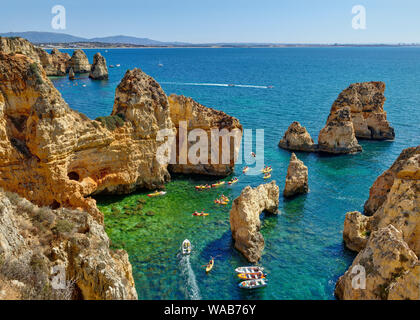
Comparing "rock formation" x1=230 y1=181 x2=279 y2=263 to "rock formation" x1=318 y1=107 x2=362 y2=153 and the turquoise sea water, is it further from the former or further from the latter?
"rock formation" x1=318 y1=107 x2=362 y2=153

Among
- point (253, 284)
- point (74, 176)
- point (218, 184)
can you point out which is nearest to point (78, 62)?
point (218, 184)

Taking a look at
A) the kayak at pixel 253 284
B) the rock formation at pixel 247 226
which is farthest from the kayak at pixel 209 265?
the kayak at pixel 253 284

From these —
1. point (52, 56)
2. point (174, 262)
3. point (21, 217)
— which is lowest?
point (174, 262)

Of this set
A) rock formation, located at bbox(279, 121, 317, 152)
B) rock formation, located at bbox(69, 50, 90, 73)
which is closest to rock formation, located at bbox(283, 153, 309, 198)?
rock formation, located at bbox(279, 121, 317, 152)

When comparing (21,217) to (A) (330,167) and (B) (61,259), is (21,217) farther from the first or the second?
(A) (330,167)

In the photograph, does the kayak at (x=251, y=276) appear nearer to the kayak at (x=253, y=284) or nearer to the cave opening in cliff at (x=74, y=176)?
the kayak at (x=253, y=284)

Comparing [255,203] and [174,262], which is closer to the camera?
[174,262]
